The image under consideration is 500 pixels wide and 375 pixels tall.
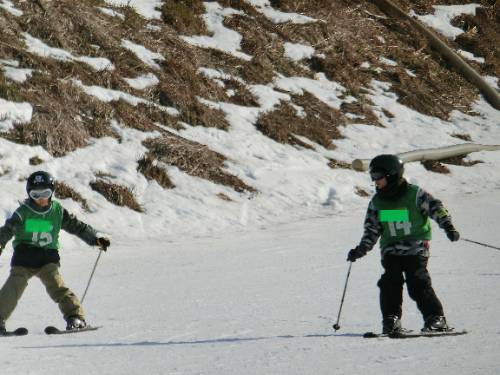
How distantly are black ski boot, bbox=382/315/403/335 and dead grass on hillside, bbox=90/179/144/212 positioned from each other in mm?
7434

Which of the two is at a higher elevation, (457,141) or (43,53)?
(457,141)

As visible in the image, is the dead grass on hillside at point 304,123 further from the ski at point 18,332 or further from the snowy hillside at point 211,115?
the ski at point 18,332

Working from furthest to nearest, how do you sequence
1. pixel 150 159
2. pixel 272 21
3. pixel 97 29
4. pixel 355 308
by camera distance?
pixel 272 21
pixel 97 29
pixel 150 159
pixel 355 308

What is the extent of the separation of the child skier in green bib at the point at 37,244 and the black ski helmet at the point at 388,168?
2.75 metres

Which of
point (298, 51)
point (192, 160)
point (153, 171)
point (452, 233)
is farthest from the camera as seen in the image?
point (298, 51)

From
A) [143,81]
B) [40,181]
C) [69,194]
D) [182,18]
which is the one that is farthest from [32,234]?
[182,18]

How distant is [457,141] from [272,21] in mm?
6599

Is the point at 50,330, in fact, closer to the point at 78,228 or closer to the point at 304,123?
the point at 78,228

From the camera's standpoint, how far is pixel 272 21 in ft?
75.8

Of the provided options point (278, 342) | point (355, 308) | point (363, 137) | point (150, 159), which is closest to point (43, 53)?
point (150, 159)

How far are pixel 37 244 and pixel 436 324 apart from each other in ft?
11.2

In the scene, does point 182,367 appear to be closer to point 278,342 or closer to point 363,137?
point 278,342

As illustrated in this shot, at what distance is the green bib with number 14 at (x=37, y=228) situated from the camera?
7051 millimetres

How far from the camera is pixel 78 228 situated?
732cm
